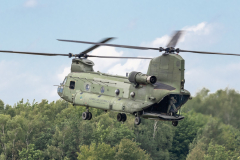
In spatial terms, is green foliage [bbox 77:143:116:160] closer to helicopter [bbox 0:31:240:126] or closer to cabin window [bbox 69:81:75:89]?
cabin window [bbox 69:81:75:89]

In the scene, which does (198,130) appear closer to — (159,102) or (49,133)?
(49,133)

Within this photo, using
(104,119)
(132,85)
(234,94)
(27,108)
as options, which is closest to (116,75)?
(132,85)

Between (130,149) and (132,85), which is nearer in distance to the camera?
(132,85)

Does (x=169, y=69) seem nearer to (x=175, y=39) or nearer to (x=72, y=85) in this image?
(x=175, y=39)

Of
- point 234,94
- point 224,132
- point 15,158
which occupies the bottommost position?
point 15,158

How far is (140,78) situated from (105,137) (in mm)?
78062

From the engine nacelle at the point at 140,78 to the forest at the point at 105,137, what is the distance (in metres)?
63.8

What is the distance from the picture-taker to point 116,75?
40.1 meters

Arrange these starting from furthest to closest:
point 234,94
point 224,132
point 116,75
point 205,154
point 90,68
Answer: point 205,154 < point 224,132 < point 234,94 < point 90,68 < point 116,75

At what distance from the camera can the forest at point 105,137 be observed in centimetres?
10644

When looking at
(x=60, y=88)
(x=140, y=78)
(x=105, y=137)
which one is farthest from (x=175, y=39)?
(x=105, y=137)

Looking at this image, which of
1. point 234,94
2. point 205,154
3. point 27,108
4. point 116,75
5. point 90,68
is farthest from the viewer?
point 27,108

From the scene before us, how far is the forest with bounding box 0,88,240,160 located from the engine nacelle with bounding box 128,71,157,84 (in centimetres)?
6382

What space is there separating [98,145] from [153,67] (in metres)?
72.2
